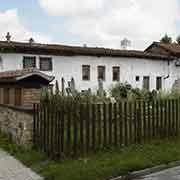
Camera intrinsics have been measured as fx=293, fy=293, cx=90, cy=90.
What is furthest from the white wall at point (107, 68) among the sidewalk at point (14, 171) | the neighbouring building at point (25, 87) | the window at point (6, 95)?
the sidewalk at point (14, 171)

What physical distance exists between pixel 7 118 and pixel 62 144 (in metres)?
3.66

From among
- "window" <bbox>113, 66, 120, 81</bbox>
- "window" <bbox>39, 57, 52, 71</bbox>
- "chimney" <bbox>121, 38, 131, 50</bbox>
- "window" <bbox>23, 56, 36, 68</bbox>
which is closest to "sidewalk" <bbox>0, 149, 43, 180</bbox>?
"window" <bbox>23, 56, 36, 68</bbox>

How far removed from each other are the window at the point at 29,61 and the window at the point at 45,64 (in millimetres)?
512

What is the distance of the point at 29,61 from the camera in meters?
20.5

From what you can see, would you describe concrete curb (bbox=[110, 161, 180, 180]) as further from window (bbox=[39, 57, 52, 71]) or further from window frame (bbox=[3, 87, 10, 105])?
window (bbox=[39, 57, 52, 71])

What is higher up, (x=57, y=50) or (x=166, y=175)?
(x=57, y=50)

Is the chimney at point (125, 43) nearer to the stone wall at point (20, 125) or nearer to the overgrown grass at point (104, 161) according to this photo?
the stone wall at point (20, 125)

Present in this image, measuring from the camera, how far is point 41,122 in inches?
277

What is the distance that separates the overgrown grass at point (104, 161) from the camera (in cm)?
559

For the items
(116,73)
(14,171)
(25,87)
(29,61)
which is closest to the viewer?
(14,171)

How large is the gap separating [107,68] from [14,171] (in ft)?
59.8

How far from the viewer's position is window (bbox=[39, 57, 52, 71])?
2086cm

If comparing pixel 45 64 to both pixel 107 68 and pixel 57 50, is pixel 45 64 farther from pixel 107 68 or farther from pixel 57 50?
pixel 107 68

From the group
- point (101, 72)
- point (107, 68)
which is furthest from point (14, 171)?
point (107, 68)
